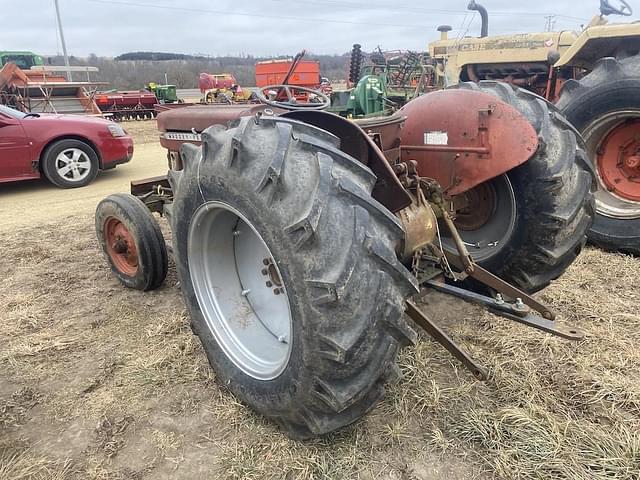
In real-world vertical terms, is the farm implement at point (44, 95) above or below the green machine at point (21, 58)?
below

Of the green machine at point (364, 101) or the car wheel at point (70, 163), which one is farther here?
the car wheel at point (70, 163)

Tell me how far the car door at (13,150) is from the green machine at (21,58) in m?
17.1

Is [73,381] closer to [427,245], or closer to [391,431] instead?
[391,431]

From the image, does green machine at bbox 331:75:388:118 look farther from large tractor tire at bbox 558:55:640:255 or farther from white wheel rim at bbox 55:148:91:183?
white wheel rim at bbox 55:148:91:183

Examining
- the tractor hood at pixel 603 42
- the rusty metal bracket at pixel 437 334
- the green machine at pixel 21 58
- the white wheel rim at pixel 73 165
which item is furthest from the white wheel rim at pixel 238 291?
the green machine at pixel 21 58

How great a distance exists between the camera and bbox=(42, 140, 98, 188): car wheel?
25.4 feet

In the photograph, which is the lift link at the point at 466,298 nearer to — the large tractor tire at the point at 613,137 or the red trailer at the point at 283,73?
the large tractor tire at the point at 613,137

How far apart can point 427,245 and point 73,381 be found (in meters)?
2.00

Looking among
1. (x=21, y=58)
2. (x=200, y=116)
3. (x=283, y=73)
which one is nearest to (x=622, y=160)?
(x=200, y=116)

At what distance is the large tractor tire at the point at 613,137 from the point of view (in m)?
4.01

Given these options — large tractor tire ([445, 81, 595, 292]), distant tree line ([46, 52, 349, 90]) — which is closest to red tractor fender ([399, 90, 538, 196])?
large tractor tire ([445, 81, 595, 292])

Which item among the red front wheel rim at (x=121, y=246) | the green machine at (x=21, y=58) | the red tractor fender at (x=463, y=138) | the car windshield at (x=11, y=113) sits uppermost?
the green machine at (x=21, y=58)

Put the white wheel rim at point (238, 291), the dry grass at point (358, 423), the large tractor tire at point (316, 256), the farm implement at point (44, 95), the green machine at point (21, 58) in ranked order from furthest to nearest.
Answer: the green machine at point (21, 58) → the farm implement at point (44, 95) → the white wheel rim at point (238, 291) → the dry grass at point (358, 423) → the large tractor tire at point (316, 256)

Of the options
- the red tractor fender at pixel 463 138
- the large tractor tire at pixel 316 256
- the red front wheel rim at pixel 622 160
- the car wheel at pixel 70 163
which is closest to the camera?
the large tractor tire at pixel 316 256
